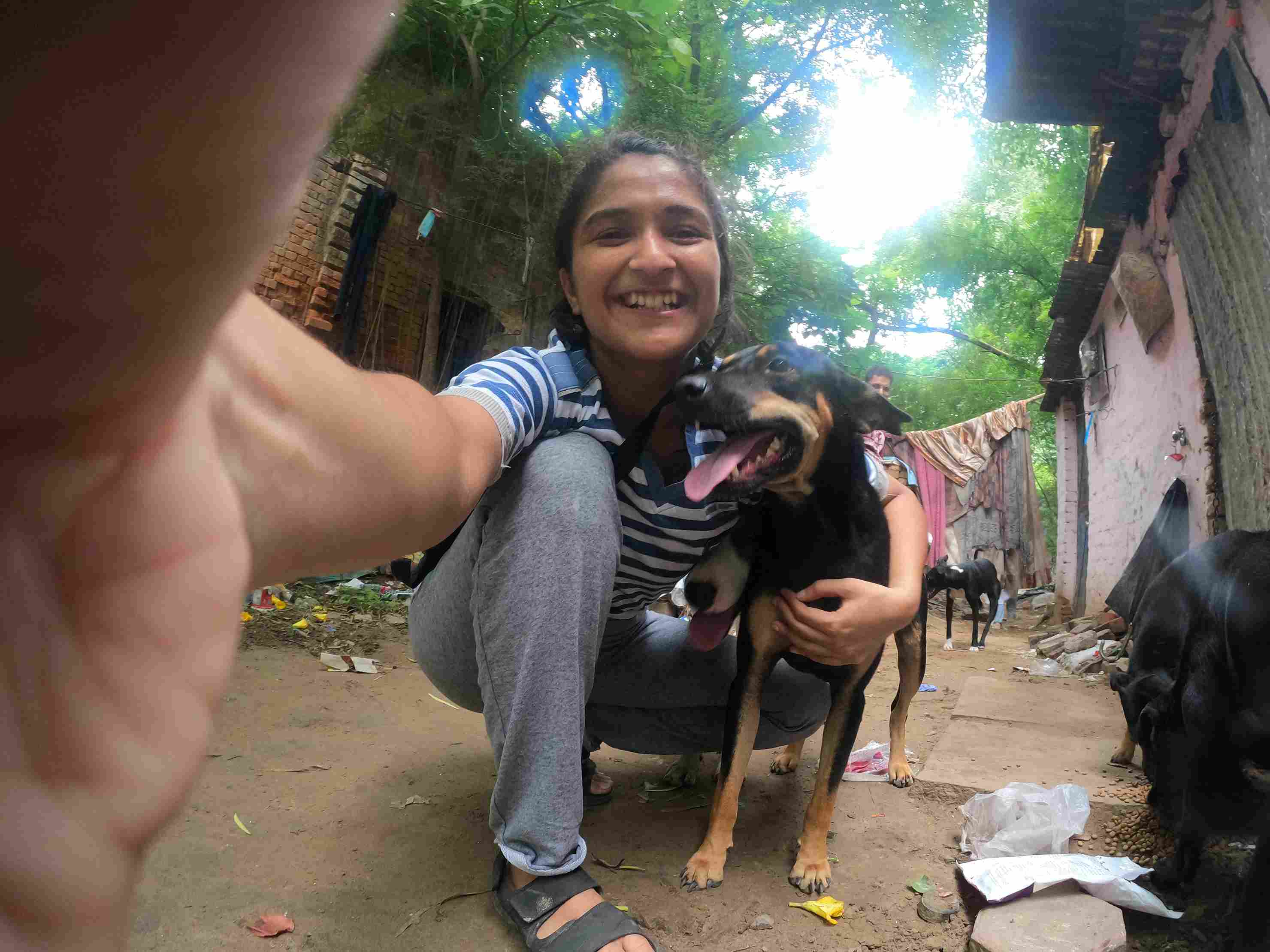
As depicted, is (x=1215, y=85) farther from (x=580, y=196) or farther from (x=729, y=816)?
(x=729, y=816)

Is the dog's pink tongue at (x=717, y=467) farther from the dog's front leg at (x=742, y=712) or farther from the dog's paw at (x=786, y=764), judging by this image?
the dog's paw at (x=786, y=764)

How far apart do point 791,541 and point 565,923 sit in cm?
121

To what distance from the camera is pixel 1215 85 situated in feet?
13.5

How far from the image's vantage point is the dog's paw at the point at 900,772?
9.33ft

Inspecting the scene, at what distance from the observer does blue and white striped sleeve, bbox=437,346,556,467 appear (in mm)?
1500

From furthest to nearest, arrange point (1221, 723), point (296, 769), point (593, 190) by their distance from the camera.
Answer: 1. point (296, 769)
2. point (593, 190)
3. point (1221, 723)

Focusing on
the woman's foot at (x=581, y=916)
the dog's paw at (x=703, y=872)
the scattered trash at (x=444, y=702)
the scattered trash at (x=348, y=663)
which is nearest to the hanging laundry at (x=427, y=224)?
the scattered trash at (x=348, y=663)

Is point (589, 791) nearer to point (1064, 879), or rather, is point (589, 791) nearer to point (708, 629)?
point (708, 629)

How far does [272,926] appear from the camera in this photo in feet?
5.32

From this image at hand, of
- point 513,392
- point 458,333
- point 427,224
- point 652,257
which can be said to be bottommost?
point 513,392

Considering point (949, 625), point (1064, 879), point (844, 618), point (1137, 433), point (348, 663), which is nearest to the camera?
point (1064, 879)

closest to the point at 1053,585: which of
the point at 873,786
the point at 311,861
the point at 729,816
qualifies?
the point at 873,786

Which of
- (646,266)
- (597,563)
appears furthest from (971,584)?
(597,563)

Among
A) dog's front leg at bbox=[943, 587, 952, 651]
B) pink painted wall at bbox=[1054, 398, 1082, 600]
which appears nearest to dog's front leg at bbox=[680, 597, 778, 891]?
dog's front leg at bbox=[943, 587, 952, 651]
